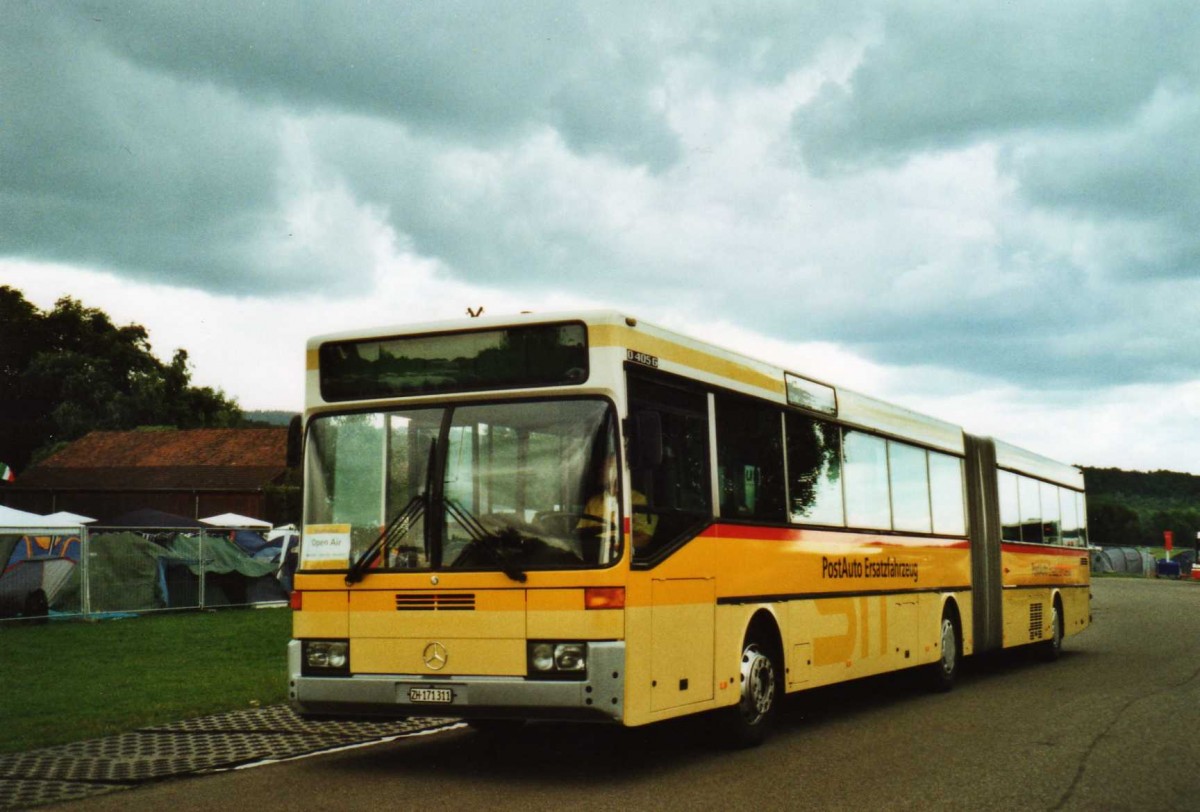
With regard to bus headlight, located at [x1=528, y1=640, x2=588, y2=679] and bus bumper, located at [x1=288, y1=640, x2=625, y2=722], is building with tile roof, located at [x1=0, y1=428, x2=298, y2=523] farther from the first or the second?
bus headlight, located at [x1=528, y1=640, x2=588, y2=679]

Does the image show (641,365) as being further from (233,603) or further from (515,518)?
(233,603)

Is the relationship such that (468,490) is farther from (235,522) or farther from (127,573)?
(235,522)

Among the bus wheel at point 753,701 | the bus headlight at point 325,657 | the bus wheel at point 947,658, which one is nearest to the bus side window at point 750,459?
the bus wheel at point 753,701

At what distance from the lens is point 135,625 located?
1027 inches

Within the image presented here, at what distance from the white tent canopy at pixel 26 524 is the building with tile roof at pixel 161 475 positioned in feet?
147

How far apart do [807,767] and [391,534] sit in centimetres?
343

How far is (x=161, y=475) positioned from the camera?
81.1 metres

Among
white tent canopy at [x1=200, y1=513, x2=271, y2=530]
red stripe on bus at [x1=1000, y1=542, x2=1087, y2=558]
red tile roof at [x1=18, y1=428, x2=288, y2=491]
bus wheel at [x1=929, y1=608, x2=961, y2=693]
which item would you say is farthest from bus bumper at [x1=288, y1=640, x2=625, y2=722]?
red tile roof at [x1=18, y1=428, x2=288, y2=491]

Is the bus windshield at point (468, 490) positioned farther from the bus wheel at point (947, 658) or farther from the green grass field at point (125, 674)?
the bus wheel at point (947, 658)

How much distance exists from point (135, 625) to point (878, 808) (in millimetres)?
21277

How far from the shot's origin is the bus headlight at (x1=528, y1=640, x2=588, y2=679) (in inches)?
335

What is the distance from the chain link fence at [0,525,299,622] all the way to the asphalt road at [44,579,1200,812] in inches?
712

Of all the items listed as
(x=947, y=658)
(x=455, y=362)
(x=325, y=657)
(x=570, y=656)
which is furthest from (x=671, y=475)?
(x=947, y=658)

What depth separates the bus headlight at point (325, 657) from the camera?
9195 millimetres
